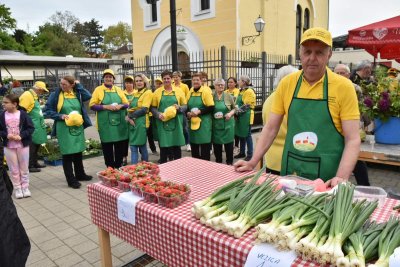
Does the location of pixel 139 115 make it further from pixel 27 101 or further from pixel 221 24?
pixel 221 24

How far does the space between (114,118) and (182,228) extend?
4317 mm

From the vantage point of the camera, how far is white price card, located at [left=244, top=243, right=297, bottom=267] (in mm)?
1314

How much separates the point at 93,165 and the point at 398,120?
570 cm

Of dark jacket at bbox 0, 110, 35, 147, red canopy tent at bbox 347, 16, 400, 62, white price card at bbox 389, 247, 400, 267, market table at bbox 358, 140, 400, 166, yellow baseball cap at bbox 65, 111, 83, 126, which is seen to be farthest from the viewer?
red canopy tent at bbox 347, 16, 400, 62

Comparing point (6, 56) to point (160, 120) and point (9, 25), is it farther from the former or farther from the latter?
point (160, 120)

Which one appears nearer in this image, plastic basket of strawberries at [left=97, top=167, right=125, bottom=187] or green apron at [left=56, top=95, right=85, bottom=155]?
plastic basket of strawberries at [left=97, top=167, right=125, bottom=187]

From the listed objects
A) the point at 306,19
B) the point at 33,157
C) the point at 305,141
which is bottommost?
the point at 33,157

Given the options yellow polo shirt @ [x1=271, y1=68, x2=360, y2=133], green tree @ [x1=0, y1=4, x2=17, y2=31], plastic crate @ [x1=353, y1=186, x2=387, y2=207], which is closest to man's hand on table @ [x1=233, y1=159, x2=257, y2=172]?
yellow polo shirt @ [x1=271, y1=68, x2=360, y2=133]

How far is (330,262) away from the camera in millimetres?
1244

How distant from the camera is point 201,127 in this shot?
19.4ft

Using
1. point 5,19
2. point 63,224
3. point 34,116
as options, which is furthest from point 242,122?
point 5,19

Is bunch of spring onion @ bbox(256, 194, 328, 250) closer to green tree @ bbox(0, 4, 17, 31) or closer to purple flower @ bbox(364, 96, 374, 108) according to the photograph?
purple flower @ bbox(364, 96, 374, 108)

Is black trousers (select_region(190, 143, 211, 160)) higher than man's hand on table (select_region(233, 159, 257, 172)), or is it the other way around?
man's hand on table (select_region(233, 159, 257, 172))

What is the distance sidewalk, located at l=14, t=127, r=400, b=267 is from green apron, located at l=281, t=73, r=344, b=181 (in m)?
1.68
